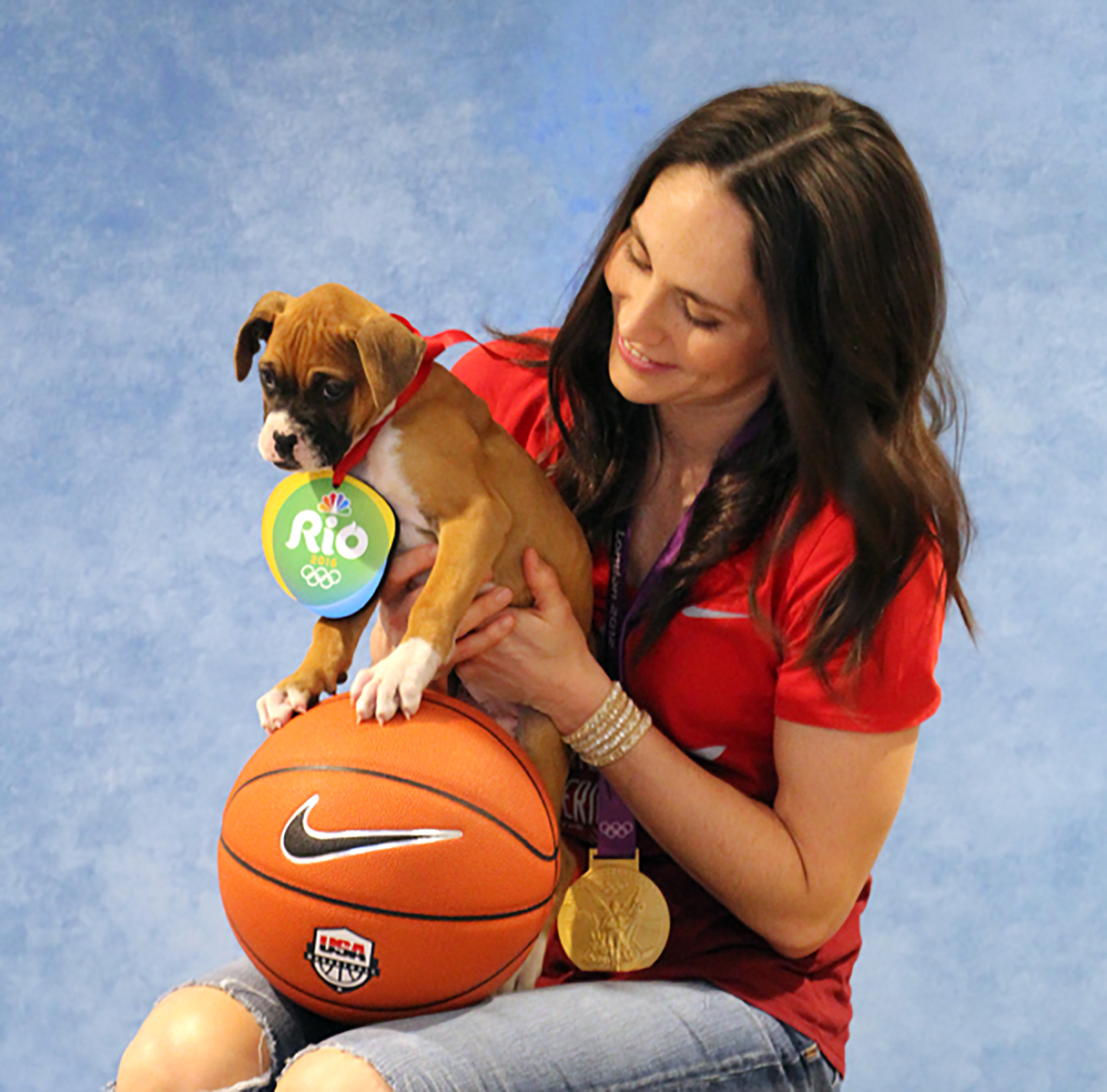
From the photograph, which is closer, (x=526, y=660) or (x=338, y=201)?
(x=526, y=660)

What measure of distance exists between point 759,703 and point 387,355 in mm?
635

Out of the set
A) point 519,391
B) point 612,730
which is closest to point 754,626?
point 612,730

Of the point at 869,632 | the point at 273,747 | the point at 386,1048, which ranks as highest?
the point at 869,632

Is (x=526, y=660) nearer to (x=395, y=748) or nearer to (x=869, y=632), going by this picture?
(x=395, y=748)

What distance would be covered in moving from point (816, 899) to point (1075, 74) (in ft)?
7.13

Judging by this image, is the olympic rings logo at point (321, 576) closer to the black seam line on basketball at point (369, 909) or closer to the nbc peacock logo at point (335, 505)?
the nbc peacock logo at point (335, 505)

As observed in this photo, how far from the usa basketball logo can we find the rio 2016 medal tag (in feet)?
1.26

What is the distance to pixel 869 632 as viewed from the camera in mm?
1576

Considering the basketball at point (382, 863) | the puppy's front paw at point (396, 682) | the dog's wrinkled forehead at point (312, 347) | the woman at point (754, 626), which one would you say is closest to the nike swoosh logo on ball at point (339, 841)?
the basketball at point (382, 863)

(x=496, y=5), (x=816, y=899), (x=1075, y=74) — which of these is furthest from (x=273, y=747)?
(x=1075, y=74)

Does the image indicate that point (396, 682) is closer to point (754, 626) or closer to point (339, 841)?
point (339, 841)

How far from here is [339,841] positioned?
53.6 inches

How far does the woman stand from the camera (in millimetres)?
1545

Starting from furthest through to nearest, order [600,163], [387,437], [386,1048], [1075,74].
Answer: [600,163] < [1075,74] < [387,437] < [386,1048]
